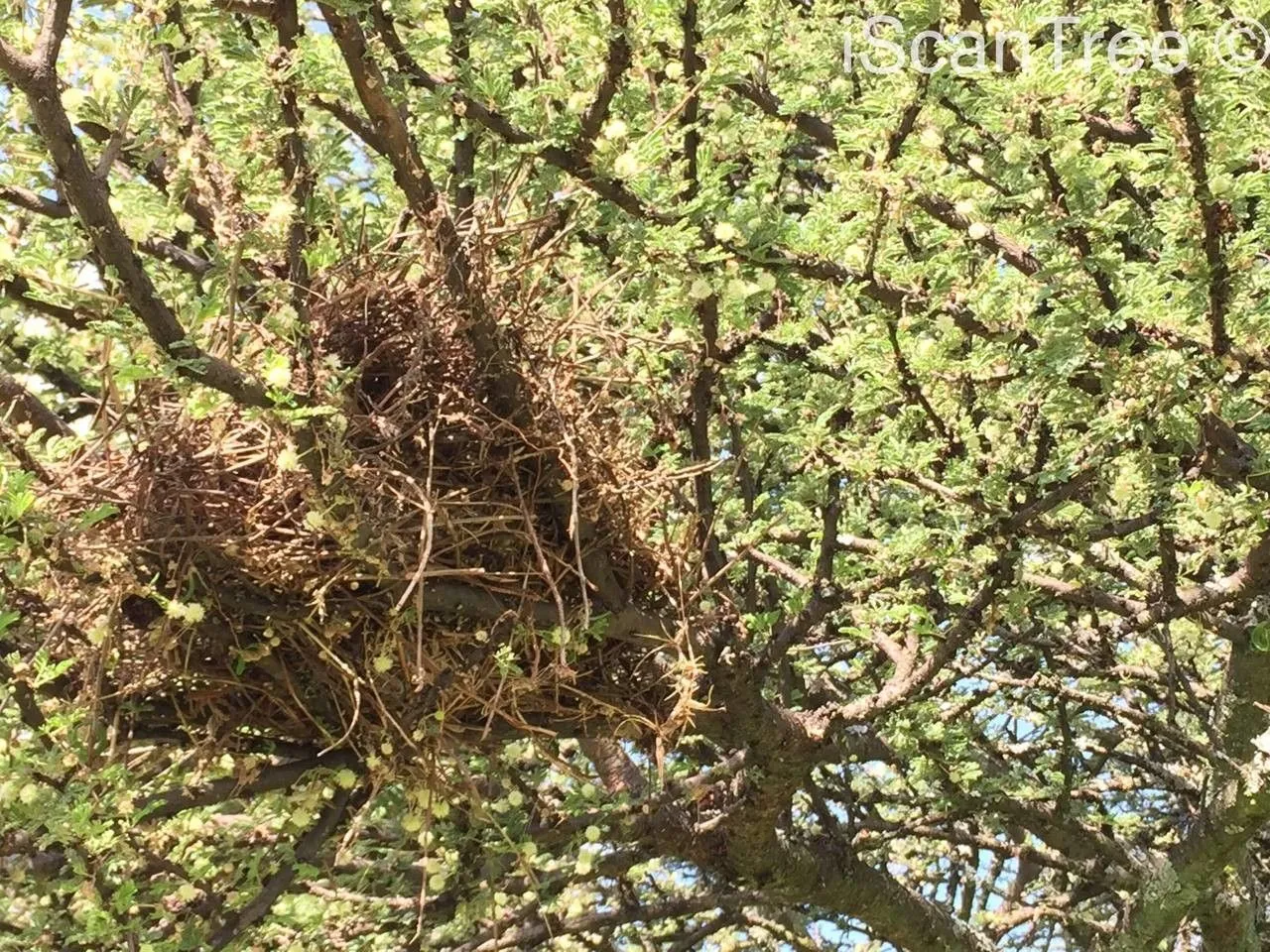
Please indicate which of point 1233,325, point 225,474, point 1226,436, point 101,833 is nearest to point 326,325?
point 225,474

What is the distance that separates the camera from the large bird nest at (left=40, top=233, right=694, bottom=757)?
1748mm

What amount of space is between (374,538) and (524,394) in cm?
36

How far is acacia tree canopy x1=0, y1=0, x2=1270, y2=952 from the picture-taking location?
1.72 metres

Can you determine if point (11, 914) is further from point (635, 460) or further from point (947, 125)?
point (947, 125)

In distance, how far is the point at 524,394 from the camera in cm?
191

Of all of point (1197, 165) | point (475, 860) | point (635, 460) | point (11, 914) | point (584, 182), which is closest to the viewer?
point (1197, 165)

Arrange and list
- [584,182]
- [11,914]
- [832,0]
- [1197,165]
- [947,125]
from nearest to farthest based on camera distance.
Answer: [1197,165]
[584,182]
[947,125]
[11,914]
[832,0]

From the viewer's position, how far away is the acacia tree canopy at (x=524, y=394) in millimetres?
1719

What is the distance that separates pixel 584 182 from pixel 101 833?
4.31ft

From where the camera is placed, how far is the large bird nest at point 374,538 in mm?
1748

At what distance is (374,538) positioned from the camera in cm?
171

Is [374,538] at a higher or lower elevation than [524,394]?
lower

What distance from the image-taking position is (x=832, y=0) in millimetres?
3154

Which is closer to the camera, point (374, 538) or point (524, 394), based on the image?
point (374, 538)
